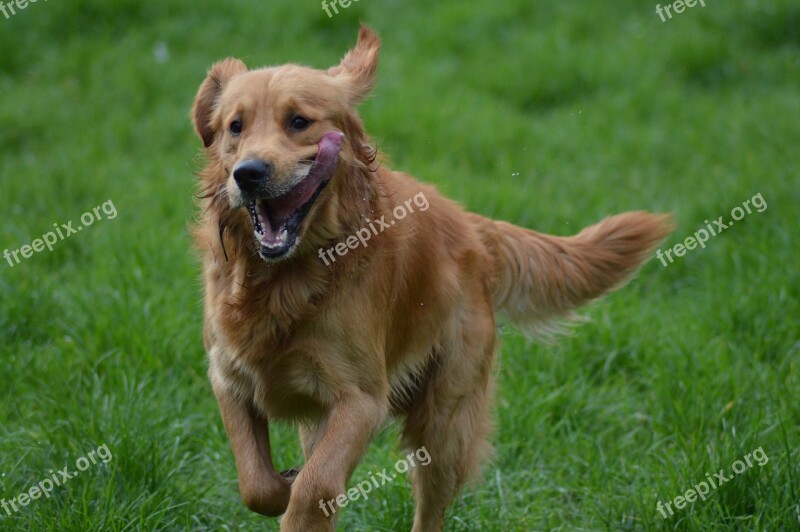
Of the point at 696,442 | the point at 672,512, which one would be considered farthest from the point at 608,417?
the point at 672,512

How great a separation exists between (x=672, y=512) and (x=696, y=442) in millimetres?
602

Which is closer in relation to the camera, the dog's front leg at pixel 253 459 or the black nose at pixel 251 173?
the black nose at pixel 251 173

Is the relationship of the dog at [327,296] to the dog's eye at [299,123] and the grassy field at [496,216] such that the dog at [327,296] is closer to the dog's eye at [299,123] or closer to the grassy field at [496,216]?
the dog's eye at [299,123]

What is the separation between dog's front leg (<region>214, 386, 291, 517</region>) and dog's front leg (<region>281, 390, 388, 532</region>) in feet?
0.53

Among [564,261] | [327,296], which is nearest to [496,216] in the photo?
[564,261]

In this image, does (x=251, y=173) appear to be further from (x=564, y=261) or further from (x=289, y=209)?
(x=564, y=261)

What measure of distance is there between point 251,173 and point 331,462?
111cm

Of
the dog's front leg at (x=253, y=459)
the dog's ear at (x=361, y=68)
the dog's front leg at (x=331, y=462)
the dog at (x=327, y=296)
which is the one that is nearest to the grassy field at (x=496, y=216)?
the dog at (x=327, y=296)

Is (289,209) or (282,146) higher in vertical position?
(282,146)

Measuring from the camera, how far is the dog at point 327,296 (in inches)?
153

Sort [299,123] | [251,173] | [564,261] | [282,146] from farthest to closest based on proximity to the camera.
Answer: [564,261], [299,123], [282,146], [251,173]

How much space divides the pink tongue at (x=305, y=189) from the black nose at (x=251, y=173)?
189 mm

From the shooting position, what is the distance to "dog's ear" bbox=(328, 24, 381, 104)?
4344 millimetres

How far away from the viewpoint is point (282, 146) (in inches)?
151
